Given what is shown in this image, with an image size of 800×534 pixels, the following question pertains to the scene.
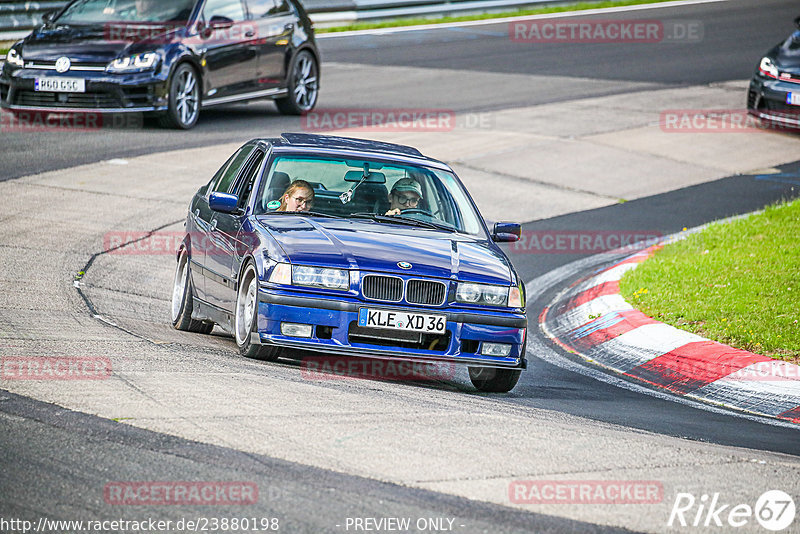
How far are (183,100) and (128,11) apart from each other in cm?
146

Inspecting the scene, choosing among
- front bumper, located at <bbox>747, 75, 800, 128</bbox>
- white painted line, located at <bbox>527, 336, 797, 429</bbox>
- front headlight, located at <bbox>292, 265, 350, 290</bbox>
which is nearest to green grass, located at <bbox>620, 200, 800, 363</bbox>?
white painted line, located at <bbox>527, 336, 797, 429</bbox>

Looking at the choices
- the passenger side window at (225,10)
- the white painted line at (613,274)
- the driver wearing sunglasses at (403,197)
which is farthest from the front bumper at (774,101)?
the driver wearing sunglasses at (403,197)

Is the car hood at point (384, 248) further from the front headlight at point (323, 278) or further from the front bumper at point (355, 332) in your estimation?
the front bumper at point (355, 332)

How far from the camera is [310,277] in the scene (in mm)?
7469

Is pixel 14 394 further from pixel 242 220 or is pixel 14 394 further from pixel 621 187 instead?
pixel 621 187

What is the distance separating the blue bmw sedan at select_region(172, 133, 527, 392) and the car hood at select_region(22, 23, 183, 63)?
7.40m

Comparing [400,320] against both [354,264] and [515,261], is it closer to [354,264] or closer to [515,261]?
[354,264]

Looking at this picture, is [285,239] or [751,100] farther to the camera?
[751,100]

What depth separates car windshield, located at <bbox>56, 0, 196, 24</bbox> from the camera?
16859 millimetres

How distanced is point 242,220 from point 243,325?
2.75ft

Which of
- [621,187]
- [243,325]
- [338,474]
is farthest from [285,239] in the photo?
[621,187]

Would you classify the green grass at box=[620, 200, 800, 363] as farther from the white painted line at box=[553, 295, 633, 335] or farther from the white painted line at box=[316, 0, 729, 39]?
the white painted line at box=[316, 0, 729, 39]

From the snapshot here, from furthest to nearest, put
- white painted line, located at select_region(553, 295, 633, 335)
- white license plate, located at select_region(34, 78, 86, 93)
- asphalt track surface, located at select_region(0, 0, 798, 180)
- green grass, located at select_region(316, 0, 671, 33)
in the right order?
green grass, located at select_region(316, 0, 671, 33) → asphalt track surface, located at select_region(0, 0, 798, 180) → white license plate, located at select_region(34, 78, 86, 93) → white painted line, located at select_region(553, 295, 633, 335)

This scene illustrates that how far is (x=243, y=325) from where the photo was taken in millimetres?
7922
